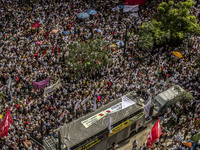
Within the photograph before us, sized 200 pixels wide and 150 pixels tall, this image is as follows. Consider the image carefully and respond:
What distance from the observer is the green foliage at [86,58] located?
2927 cm

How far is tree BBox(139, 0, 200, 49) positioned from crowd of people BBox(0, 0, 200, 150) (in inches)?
50.5

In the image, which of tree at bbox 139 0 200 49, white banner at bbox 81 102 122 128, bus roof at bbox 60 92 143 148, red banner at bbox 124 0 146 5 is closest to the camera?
bus roof at bbox 60 92 143 148

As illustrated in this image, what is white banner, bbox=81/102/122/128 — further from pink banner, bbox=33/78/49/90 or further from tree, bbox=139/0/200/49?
tree, bbox=139/0/200/49

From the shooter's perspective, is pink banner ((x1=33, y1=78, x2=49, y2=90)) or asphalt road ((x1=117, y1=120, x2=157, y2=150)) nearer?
asphalt road ((x1=117, y1=120, x2=157, y2=150))

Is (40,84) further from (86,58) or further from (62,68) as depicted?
(86,58)

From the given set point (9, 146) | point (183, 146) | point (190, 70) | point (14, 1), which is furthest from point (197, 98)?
point (14, 1)

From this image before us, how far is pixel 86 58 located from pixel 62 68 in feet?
10.1

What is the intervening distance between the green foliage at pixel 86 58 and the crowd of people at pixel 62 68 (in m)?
0.85

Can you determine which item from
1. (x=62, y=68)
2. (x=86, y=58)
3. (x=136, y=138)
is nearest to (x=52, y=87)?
(x=62, y=68)

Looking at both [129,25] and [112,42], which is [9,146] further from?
[129,25]

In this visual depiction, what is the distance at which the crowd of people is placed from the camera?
25359 mm

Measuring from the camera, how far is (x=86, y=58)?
29641 millimetres

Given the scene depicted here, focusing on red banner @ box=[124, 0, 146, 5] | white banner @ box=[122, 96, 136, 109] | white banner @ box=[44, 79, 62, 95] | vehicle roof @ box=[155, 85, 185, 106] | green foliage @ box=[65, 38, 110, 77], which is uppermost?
red banner @ box=[124, 0, 146, 5]

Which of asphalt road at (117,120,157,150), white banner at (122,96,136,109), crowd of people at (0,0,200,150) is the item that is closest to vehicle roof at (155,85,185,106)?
crowd of people at (0,0,200,150)
